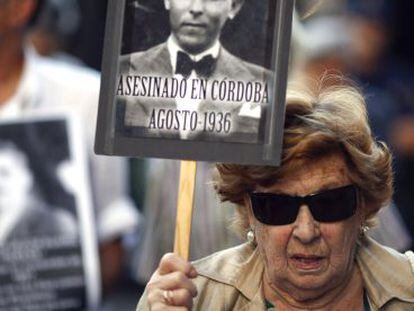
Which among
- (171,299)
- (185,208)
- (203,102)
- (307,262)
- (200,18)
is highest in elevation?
(200,18)

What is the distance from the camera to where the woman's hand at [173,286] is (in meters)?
4.50

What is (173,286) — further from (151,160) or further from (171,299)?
(151,160)

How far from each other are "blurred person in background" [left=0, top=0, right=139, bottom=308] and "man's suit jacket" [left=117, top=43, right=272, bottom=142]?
2758mm

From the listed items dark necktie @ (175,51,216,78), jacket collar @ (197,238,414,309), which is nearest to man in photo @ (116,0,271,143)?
dark necktie @ (175,51,216,78)

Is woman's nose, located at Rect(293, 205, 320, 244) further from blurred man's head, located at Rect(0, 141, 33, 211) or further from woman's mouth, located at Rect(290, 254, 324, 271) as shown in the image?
blurred man's head, located at Rect(0, 141, 33, 211)

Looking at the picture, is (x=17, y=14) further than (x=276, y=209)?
Yes

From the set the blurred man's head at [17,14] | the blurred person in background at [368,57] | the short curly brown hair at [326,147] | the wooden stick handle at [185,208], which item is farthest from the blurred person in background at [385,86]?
the wooden stick handle at [185,208]

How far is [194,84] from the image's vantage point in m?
4.57

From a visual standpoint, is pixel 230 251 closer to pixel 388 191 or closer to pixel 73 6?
Result: pixel 388 191

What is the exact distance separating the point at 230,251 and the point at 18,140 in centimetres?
250

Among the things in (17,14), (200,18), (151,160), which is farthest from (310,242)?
(151,160)

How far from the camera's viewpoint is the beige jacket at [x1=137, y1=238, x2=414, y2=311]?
4.70m

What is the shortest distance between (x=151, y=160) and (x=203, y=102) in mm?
3657

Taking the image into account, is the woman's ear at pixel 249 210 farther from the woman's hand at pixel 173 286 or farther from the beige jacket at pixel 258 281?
the woman's hand at pixel 173 286
